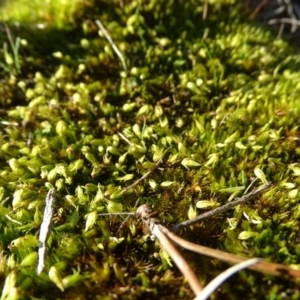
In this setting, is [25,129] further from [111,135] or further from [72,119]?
[111,135]

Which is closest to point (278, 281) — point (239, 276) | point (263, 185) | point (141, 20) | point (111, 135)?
point (239, 276)

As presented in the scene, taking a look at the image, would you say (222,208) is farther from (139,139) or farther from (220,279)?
(139,139)

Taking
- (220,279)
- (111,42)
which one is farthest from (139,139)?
(220,279)

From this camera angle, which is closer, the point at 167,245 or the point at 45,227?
the point at 167,245

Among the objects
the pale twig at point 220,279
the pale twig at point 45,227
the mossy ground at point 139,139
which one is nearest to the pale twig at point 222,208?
the mossy ground at point 139,139

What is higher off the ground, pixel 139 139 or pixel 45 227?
pixel 139 139

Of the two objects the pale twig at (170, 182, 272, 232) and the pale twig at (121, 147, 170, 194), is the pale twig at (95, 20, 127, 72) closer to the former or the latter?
the pale twig at (121, 147, 170, 194)

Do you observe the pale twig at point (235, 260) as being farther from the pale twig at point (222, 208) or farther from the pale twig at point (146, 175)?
the pale twig at point (146, 175)
